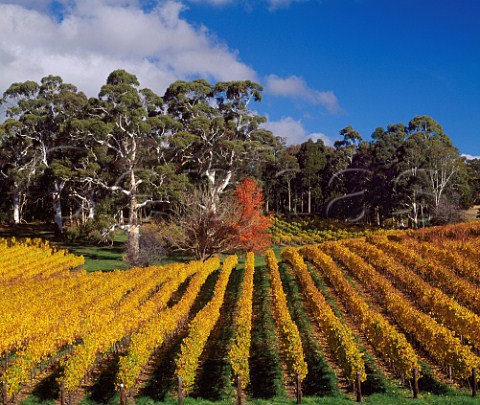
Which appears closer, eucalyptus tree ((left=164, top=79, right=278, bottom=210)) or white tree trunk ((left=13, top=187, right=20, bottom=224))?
eucalyptus tree ((left=164, top=79, right=278, bottom=210))

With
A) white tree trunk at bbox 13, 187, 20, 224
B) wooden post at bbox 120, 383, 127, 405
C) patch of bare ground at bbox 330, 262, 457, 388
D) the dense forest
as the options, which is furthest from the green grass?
white tree trunk at bbox 13, 187, 20, 224

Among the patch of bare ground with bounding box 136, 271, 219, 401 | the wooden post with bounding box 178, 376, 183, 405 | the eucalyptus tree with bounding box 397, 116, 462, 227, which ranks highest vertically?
the eucalyptus tree with bounding box 397, 116, 462, 227

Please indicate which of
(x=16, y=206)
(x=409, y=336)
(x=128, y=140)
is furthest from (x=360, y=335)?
(x=16, y=206)

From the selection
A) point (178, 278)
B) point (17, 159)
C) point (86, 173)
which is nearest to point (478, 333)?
point (178, 278)

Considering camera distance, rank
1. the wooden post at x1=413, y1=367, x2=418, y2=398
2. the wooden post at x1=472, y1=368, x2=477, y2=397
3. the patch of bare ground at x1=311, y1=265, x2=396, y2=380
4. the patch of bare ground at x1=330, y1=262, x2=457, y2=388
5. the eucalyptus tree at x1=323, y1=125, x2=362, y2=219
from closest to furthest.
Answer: the wooden post at x1=472, y1=368, x2=477, y2=397 → the wooden post at x1=413, y1=367, x2=418, y2=398 → the patch of bare ground at x1=330, y1=262, x2=457, y2=388 → the patch of bare ground at x1=311, y1=265, x2=396, y2=380 → the eucalyptus tree at x1=323, y1=125, x2=362, y2=219

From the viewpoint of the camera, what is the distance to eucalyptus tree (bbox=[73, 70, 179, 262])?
37656 millimetres

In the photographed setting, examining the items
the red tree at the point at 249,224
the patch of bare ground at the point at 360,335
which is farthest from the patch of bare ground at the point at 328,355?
the red tree at the point at 249,224

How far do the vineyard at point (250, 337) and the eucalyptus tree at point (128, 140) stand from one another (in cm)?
1189

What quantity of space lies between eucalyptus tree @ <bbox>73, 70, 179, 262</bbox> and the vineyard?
11.9 metres

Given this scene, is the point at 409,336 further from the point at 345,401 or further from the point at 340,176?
the point at 340,176

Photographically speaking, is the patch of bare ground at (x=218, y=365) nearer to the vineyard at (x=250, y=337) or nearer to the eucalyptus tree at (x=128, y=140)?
the vineyard at (x=250, y=337)

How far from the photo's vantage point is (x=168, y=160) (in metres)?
44.3

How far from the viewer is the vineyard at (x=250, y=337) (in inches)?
516

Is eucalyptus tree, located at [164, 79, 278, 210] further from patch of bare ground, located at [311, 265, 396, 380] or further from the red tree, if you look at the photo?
patch of bare ground, located at [311, 265, 396, 380]
